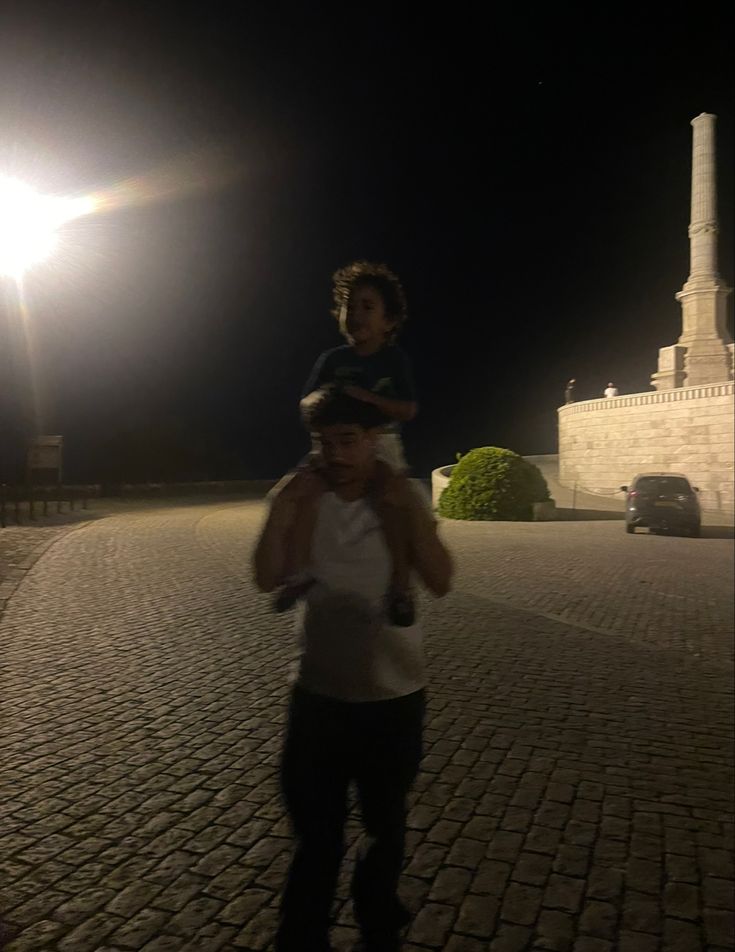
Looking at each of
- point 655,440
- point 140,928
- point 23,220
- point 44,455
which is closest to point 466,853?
point 140,928

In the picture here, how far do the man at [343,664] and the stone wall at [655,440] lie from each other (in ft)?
92.3

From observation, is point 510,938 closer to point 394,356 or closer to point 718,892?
point 718,892

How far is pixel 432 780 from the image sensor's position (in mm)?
4172

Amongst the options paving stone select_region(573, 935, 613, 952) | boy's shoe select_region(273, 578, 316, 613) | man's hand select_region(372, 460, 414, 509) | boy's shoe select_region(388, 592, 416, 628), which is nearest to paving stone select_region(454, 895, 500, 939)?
paving stone select_region(573, 935, 613, 952)

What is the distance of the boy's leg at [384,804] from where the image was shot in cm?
222

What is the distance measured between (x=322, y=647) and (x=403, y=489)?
507mm

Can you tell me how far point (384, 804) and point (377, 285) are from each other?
1536mm

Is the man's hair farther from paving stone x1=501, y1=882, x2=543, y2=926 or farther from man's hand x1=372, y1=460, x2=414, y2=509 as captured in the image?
paving stone x1=501, y1=882, x2=543, y2=926

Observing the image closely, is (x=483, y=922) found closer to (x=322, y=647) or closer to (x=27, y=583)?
(x=322, y=647)

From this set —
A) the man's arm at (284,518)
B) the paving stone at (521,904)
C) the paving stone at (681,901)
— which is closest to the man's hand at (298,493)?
the man's arm at (284,518)

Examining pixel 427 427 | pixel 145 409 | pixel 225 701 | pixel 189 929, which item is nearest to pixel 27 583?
pixel 225 701

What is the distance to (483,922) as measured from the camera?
9.39ft

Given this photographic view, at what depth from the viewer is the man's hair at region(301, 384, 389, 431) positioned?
2.11m

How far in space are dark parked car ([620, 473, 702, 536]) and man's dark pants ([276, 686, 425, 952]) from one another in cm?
1759
